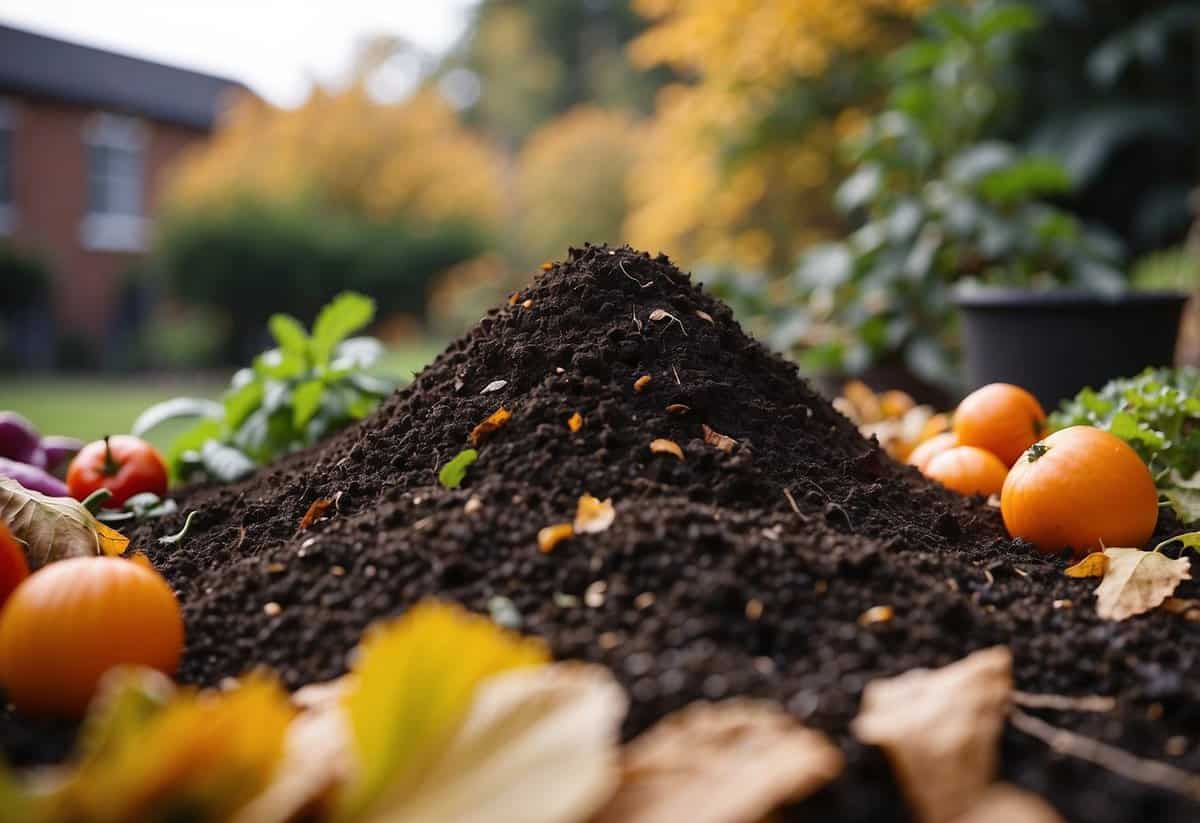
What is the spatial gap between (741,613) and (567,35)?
2555 cm

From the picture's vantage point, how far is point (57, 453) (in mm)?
2965

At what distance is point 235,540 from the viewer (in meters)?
1.93

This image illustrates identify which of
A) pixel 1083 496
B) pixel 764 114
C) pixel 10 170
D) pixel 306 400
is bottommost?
pixel 1083 496

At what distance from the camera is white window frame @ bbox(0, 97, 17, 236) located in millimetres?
17484

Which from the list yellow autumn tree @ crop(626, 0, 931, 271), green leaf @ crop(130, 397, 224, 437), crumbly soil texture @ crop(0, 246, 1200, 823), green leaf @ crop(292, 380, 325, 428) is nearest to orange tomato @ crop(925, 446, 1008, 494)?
crumbly soil texture @ crop(0, 246, 1200, 823)

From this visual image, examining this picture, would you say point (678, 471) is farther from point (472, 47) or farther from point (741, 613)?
point (472, 47)

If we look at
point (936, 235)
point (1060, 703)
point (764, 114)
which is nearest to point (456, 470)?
point (1060, 703)

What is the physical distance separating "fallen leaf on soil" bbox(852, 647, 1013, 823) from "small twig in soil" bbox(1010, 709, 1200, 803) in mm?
46

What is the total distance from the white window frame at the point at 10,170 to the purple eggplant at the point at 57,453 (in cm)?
1712

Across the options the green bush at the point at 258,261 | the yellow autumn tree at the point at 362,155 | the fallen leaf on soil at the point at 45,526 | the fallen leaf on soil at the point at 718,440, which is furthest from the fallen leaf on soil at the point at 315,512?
the yellow autumn tree at the point at 362,155

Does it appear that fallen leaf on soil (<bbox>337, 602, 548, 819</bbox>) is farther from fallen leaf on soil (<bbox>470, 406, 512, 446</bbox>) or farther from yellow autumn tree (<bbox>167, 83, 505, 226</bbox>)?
yellow autumn tree (<bbox>167, 83, 505, 226</bbox>)

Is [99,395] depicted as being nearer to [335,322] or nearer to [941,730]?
[335,322]

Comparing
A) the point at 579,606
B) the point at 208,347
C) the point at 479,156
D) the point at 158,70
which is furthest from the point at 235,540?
the point at 158,70

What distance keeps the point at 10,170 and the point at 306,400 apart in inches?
713
